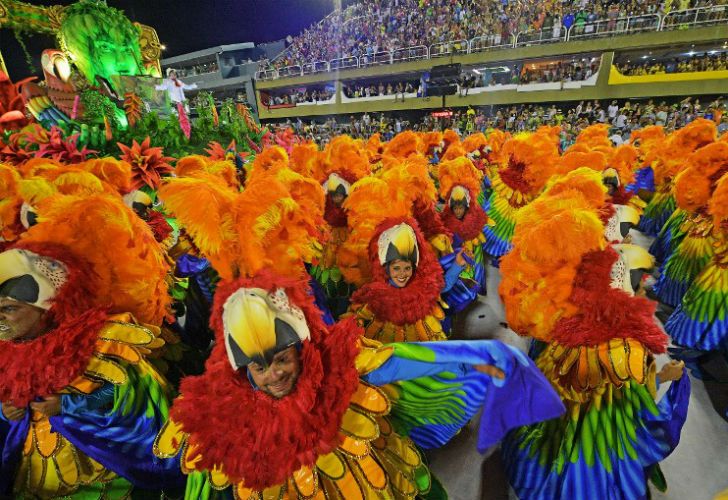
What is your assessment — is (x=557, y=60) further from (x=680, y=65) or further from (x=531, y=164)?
(x=531, y=164)

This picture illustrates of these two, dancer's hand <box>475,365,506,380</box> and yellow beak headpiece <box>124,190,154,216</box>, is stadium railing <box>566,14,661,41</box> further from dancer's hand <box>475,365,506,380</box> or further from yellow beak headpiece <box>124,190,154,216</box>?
dancer's hand <box>475,365,506,380</box>

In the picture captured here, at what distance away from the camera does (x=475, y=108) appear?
1611 cm

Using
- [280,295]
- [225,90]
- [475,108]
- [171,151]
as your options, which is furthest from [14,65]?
[280,295]

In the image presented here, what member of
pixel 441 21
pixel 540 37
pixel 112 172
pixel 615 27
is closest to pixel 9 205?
pixel 112 172

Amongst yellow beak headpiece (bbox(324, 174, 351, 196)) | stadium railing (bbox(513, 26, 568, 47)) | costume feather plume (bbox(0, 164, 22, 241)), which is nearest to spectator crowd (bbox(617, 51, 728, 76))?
stadium railing (bbox(513, 26, 568, 47))

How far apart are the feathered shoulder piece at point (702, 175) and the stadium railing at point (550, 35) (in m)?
12.2

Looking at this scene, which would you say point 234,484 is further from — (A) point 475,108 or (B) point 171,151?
(A) point 475,108

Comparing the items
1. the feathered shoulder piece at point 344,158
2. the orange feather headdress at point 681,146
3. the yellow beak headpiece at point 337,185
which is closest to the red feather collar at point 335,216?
the yellow beak headpiece at point 337,185

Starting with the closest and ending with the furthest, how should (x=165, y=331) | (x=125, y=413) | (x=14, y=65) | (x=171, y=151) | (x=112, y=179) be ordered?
1. (x=125, y=413)
2. (x=165, y=331)
3. (x=112, y=179)
4. (x=171, y=151)
5. (x=14, y=65)

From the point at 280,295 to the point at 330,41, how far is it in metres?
26.8

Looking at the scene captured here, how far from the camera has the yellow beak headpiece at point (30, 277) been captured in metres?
1.28

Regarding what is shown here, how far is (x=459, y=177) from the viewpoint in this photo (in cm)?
376

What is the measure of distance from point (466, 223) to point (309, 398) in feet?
9.03

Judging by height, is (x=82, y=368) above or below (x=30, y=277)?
below
